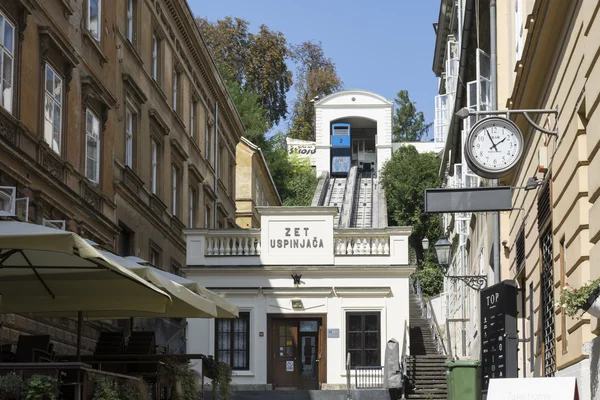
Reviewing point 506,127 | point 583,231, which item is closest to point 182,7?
point 506,127

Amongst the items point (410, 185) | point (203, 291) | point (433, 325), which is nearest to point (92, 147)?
point (203, 291)

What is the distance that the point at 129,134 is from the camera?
2870 cm

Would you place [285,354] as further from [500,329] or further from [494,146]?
[494,146]

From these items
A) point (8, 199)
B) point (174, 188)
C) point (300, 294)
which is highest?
point (174, 188)

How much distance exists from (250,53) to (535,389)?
66.1 meters

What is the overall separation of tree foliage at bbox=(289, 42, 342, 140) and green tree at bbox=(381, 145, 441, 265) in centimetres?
2320

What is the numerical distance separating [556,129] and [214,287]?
19427 mm

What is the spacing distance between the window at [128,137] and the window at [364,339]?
300 inches

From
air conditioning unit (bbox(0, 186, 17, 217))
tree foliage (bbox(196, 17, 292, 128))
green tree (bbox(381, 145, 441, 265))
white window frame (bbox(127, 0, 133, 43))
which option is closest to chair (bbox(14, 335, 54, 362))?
air conditioning unit (bbox(0, 186, 17, 217))

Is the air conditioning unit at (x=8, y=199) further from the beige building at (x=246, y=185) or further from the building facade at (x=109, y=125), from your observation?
the beige building at (x=246, y=185)

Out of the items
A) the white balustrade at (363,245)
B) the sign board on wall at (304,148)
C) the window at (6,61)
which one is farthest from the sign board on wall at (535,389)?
the sign board on wall at (304,148)

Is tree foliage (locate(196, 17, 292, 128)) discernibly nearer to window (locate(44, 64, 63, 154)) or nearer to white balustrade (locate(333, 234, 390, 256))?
white balustrade (locate(333, 234, 390, 256))

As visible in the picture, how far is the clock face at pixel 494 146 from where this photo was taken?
14094 millimetres

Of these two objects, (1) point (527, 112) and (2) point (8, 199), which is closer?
(1) point (527, 112)
